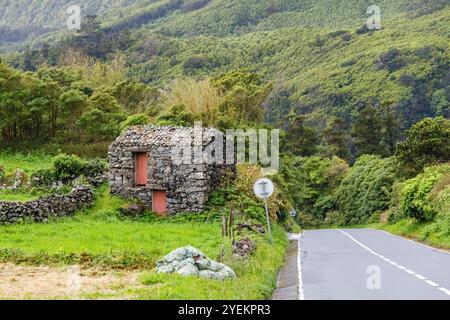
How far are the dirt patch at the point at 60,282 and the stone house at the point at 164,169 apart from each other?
1340cm

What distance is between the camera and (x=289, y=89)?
395 ft

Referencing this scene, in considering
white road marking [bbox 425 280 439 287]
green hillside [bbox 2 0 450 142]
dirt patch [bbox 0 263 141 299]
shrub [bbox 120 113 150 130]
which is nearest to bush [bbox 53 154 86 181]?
shrub [bbox 120 113 150 130]

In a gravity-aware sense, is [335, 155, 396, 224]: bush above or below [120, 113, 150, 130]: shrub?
below

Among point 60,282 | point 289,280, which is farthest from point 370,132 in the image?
point 60,282

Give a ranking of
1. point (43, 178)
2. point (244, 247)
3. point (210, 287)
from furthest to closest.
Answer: point (43, 178) < point (244, 247) < point (210, 287)

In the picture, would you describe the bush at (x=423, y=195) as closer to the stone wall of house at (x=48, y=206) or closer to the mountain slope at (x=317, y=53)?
the stone wall of house at (x=48, y=206)

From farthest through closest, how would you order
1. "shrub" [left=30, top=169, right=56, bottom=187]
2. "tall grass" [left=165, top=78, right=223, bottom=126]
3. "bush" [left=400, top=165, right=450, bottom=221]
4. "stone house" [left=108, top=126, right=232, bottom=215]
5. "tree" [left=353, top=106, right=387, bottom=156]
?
"tree" [left=353, top=106, right=387, bottom=156] → "tall grass" [left=165, top=78, right=223, bottom=126] → "bush" [left=400, top=165, right=450, bottom=221] → "shrub" [left=30, top=169, right=56, bottom=187] → "stone house" [left=108, top=126, right=232, bottom=215]

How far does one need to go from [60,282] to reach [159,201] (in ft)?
55.0

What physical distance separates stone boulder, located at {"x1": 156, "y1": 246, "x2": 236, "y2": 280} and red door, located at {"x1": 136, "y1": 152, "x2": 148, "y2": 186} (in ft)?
53.7

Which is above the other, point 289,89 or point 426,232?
point 289,89

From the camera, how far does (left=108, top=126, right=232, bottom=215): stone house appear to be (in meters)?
31.7

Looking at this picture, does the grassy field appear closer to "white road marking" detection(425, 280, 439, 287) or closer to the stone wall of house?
the stone wall of house

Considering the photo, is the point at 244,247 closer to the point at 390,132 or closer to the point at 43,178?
the point at 43,178

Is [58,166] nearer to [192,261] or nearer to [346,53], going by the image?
[192,261]
